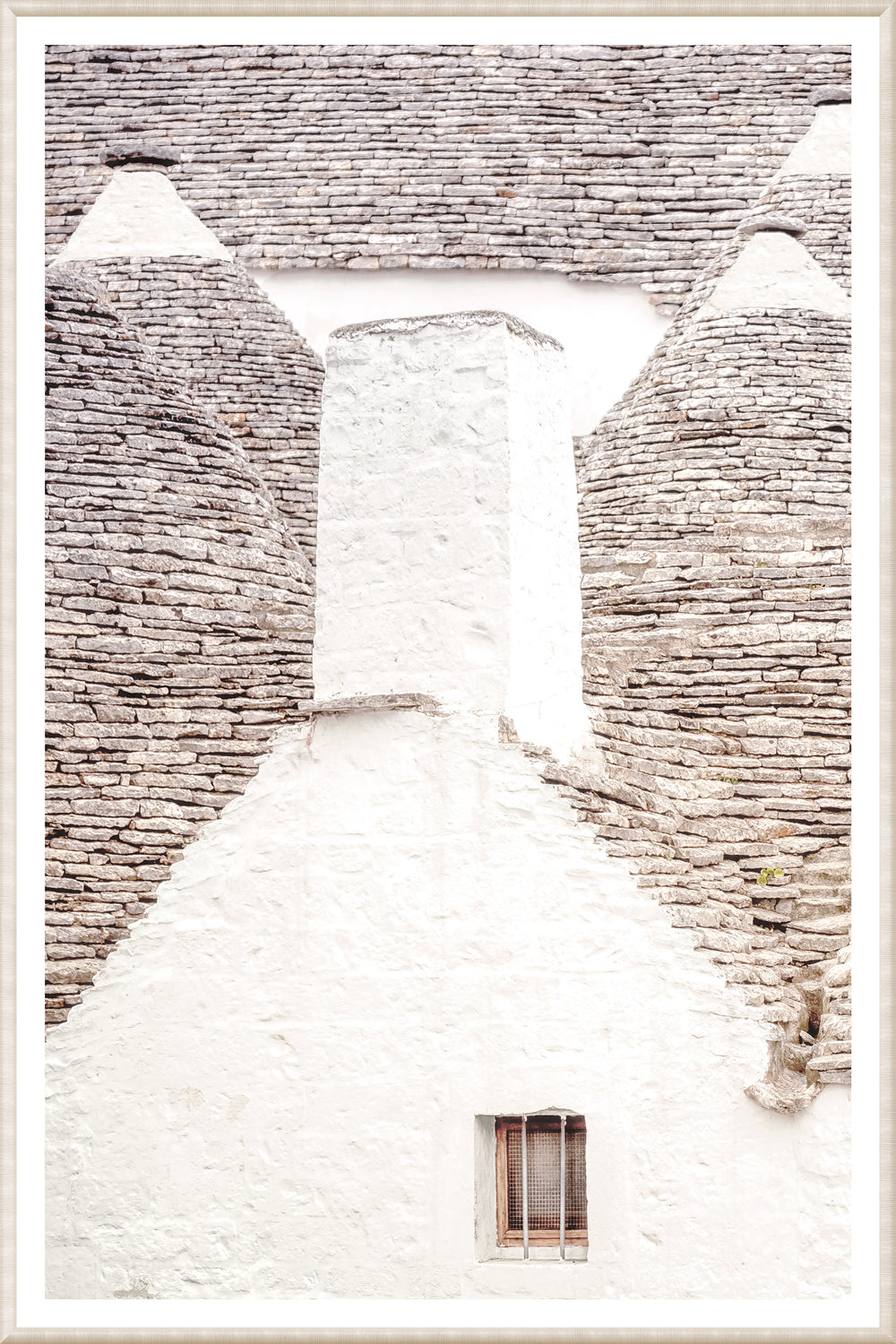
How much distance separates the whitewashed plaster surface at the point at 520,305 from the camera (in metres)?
13.1

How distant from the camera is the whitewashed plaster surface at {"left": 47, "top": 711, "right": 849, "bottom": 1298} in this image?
5922 mm

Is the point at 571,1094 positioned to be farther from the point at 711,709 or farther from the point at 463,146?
Result: the point at 463,146

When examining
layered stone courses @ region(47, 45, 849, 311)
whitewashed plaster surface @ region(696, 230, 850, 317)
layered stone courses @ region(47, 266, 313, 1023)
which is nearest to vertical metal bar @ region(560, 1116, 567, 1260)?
layered stone courses @ region(47, 266, 313, 1023)

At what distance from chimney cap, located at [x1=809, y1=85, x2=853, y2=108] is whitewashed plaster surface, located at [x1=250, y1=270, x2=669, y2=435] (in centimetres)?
212

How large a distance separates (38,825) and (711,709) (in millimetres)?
3556

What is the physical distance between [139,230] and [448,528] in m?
7.76

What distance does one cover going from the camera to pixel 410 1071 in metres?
6.09

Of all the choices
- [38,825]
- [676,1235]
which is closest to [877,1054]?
[676,1235]

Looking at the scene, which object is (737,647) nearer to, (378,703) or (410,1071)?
(378,703)

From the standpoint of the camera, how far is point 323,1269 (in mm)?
6039

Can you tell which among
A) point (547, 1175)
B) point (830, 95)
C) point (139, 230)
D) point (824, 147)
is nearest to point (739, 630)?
point (547, 1175)

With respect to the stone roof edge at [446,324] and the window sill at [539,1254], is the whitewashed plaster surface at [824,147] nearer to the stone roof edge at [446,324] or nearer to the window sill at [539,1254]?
the stone roof edge at [446,324]

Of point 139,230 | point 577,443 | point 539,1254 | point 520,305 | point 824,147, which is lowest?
point 539,1254

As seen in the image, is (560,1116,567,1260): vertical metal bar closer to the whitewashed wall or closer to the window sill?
the window sill
